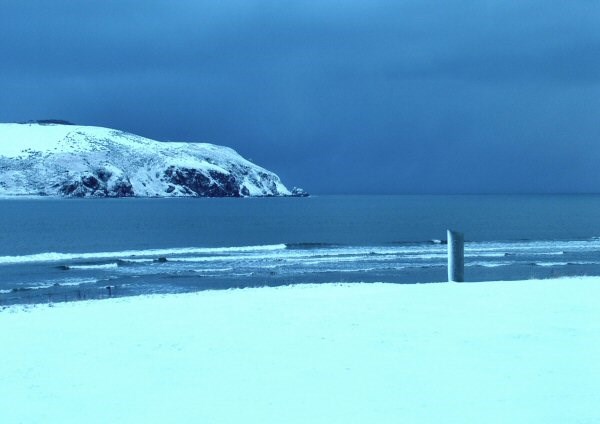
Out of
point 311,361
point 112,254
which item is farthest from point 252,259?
point 311,361

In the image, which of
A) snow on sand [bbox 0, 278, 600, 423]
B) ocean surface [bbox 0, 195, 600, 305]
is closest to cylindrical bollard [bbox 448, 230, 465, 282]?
snow on sand [bbox 0, 278, 600, 423]

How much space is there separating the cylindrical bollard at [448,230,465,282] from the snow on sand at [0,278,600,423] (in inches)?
122

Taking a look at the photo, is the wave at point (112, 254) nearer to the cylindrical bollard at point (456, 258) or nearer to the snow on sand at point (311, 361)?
the cylindrical bollard at point (456, 258)

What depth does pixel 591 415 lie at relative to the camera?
6.35 meters

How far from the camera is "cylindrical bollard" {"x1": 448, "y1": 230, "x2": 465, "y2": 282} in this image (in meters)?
16.2

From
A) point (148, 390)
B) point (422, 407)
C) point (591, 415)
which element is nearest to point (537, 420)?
point (591, 415)

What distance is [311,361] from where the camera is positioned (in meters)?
8.33

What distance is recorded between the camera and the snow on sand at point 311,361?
666 centimetres

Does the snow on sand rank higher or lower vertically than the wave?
lower

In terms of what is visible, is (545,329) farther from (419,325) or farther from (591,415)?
(591,415)

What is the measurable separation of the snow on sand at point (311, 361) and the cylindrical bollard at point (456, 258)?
3093mm

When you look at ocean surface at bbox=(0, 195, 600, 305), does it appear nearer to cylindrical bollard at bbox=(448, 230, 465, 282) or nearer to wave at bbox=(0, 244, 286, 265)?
wave at bbox=(0, 244, 286, 265)

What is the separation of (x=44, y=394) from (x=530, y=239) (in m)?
53.9

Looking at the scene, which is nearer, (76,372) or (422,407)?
(422,407)
